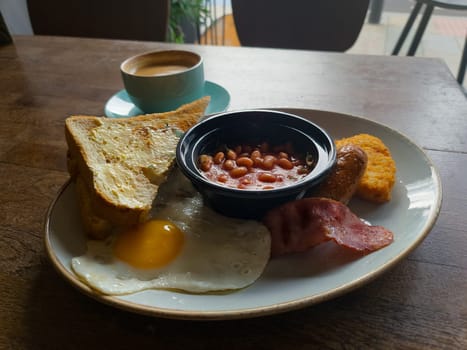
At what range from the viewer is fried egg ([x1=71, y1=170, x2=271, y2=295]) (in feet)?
2.39

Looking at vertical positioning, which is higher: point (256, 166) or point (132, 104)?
point (256, 166)

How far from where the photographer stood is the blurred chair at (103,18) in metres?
2.42

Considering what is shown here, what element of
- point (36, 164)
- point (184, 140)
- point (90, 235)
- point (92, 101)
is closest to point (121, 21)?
point (92, 101)

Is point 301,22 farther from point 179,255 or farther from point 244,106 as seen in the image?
point 179,255

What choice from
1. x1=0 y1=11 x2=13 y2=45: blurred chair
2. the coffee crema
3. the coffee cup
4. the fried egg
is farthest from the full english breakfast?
x1=0 y1=11 x2=13 y2=45: blurred chair

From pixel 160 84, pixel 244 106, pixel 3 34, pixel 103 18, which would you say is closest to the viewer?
pixel 160 84

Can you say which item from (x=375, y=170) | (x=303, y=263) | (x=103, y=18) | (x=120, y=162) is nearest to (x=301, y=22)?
(x=103, y=18)

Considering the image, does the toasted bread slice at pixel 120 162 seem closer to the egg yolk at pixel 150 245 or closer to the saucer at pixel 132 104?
the egg yolk at pixel 150 245

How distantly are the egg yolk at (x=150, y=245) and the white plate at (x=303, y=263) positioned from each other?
0.07 meters

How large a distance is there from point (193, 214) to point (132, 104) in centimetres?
73

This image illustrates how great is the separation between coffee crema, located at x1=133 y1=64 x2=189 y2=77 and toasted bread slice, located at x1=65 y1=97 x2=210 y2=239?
14.4 inches

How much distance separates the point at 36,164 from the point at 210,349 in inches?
31.4

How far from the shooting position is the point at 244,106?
4.85 ft

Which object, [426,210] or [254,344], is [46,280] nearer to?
[254,344]
